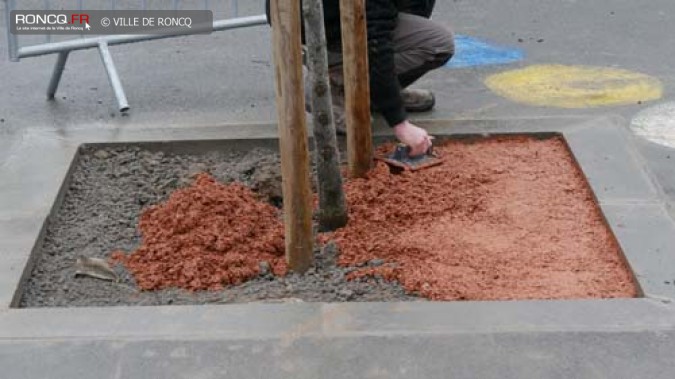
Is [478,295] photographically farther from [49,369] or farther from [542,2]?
[542,2]

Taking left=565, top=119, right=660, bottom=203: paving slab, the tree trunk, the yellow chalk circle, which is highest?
the tree trunk

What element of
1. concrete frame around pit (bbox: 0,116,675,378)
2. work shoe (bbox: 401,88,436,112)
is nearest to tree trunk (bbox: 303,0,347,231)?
concrete frame around pit (bbox: 0,116,675,378)

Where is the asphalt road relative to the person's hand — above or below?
below

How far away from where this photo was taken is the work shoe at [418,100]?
5.82m

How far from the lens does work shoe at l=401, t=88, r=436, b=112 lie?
5820mm

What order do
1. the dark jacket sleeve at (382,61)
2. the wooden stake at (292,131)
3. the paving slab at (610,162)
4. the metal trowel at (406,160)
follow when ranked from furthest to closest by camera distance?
the metal trowel at (406,160)
the dark jacket sleeve at (382,61)
the paving slab at (610,162)
the wooden stake at (292,131)

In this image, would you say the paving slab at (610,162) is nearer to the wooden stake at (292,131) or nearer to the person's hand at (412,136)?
the person's hand at (412,136)

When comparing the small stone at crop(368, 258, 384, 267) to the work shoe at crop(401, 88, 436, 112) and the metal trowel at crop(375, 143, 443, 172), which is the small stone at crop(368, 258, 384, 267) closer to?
the metal trowel at crop(375, 143, 443, 172)

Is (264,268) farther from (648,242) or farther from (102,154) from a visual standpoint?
(102,154)

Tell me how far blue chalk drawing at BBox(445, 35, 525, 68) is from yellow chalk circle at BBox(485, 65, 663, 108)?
29 cm

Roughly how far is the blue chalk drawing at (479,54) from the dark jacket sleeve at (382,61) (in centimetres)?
223

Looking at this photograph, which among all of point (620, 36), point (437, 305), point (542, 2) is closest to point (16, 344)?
point (437, 305)

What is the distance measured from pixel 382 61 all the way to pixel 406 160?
52cm

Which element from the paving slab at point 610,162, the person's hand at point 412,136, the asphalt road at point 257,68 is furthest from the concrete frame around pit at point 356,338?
the asphalt road at point 257,68
